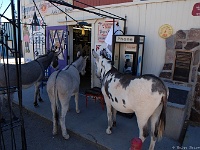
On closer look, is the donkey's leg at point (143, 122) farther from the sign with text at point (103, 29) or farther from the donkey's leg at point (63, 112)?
the sign with text at point (103, 29)

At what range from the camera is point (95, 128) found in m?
3.89

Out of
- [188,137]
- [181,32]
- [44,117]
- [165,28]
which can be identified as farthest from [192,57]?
[44,117]

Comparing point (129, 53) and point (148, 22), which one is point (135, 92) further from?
point (148, 22)

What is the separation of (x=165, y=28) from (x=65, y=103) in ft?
10.3

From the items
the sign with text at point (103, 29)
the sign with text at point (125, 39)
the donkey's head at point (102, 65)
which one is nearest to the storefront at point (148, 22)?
the sign with text at point (103, 29)

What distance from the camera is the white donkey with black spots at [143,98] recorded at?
2633mm

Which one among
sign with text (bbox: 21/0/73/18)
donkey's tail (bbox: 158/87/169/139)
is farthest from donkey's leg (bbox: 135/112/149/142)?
sign with text (bbox: 21/0/73/18)

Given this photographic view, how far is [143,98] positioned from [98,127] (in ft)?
5.63

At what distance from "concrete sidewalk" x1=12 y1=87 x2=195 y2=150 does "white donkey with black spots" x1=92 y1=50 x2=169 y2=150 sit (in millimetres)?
594

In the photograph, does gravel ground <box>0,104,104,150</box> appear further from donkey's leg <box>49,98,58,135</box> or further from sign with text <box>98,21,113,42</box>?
sign with text <box>98,21,113,42</box>

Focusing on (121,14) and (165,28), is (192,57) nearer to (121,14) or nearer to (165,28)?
(165,28)

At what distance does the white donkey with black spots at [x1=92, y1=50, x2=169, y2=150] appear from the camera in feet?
8.64

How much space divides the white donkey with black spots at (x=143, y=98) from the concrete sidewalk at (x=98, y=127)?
594 millimetres

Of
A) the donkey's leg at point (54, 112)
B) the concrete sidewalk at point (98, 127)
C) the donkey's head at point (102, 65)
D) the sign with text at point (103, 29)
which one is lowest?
the concrete sidewalk at point (98, 127)
